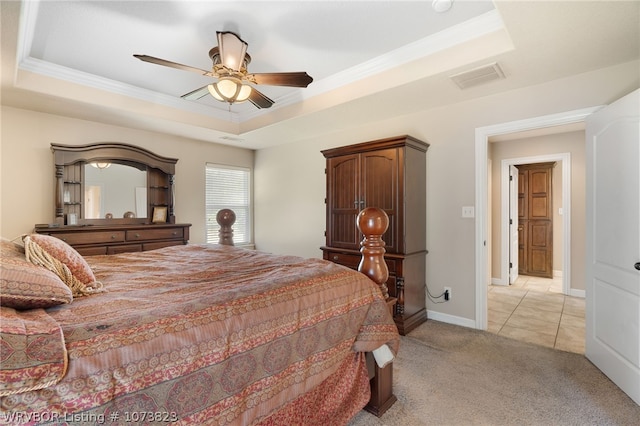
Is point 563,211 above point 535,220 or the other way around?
above

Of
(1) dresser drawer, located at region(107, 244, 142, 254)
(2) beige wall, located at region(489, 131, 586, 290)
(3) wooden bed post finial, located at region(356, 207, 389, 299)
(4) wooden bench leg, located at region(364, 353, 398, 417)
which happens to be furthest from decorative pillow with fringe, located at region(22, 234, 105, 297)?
(2) beige wall, located at region(489, 131, 586, 290)

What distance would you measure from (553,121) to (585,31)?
893 millimetres

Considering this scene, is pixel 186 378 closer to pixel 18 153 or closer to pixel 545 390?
pixel 545 390

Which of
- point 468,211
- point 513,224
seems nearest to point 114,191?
point 468,211

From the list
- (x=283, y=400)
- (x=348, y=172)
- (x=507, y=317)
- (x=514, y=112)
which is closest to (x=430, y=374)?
(x=283, y=400)

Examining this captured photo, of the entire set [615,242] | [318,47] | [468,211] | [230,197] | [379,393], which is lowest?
[379,393]

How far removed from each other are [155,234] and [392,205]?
3.07 meters

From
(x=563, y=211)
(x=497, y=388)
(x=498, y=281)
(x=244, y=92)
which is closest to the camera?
(x=497, y=388)

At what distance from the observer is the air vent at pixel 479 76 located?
2.46m

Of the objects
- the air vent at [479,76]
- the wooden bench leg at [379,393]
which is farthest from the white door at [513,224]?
the wooden bench leg at [379,393]

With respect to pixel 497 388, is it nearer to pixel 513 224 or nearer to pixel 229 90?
pixel 229 90

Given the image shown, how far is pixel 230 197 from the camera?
17.9 feet

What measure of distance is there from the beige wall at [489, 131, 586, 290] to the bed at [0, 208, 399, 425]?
13.8 feet

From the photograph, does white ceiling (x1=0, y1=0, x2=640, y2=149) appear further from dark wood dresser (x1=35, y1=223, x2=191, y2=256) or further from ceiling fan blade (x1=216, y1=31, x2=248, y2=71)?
dark wood dresser (x1=35, y1=223, x2=191, y2=256)
